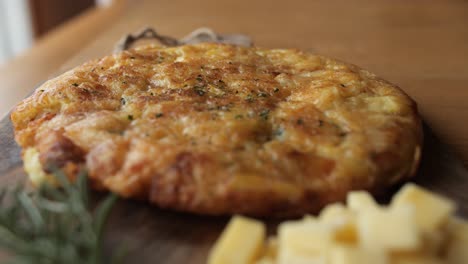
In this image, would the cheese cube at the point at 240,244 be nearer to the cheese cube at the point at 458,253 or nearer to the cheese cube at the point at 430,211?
the cheese cube at the point at 430,211

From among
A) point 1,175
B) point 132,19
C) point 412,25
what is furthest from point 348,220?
point 132,19

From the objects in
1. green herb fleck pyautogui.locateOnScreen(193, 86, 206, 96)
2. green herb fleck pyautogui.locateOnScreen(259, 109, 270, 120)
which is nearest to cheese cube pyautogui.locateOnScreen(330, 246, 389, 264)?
green herb fleck pyautogui.locateOnScreen(259, 109, 270, 120)

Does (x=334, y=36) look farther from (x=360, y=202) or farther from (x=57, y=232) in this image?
(x=57, y=232)

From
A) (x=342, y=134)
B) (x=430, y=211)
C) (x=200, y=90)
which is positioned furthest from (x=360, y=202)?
(x=200, y=90)

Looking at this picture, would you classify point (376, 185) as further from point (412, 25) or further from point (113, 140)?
point (412, 25)

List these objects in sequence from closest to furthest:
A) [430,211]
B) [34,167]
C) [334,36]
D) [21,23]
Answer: [430,211]
[34,167]
[334,36]
[21,23]

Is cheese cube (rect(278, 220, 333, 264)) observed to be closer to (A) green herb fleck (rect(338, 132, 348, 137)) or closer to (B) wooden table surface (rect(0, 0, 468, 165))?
(A) green herb fleck (rect(338, 132, 348, 137))

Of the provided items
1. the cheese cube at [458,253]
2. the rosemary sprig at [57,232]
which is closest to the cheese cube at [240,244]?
the rosemary sprig at [57,232]
